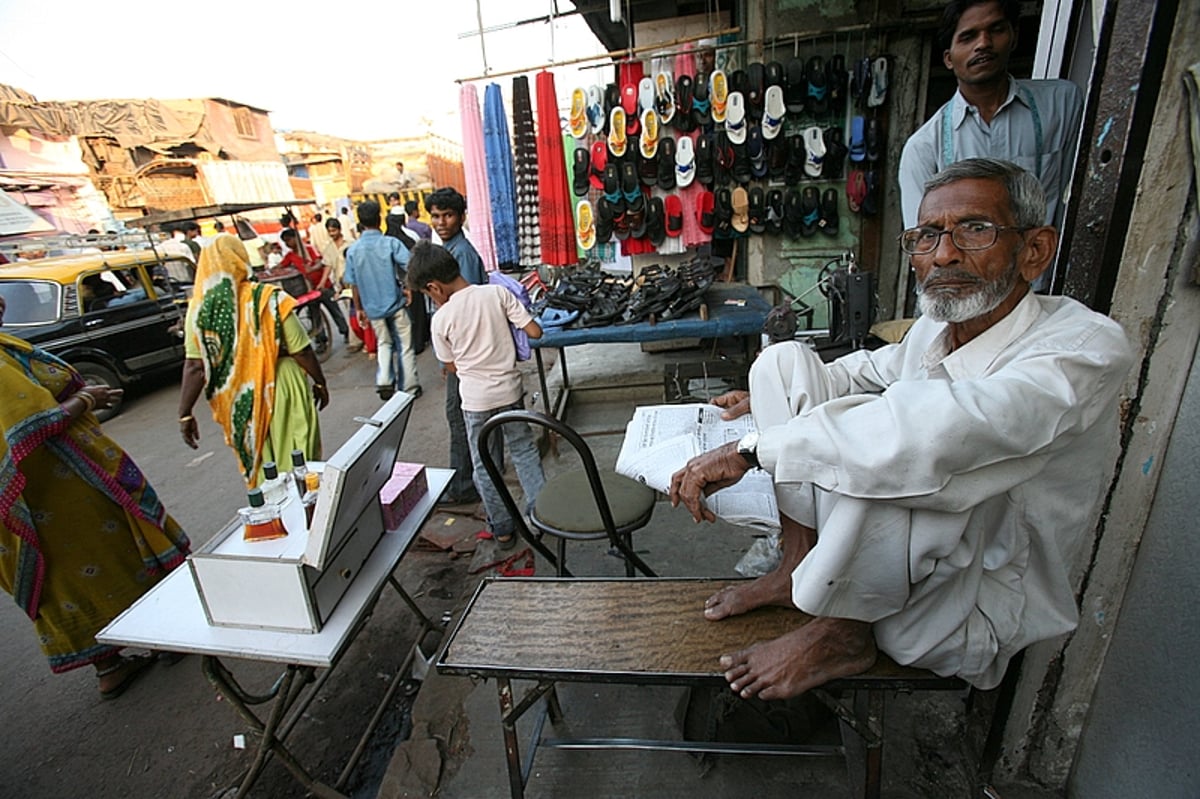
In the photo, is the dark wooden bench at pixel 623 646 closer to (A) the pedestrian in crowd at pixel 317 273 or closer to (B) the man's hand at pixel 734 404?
(B) the man's hand at pixel 734 404

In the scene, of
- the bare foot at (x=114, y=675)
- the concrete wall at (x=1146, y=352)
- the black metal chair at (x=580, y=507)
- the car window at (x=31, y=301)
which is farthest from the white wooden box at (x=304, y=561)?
the car window at (x=31, y=301)

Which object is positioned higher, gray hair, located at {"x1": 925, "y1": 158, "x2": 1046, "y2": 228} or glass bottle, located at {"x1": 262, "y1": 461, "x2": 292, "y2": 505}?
gray hair, located at {"x1": 925, "y1": 158, "x2": 1046, "y2": 228}

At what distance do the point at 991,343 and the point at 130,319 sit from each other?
897 cm

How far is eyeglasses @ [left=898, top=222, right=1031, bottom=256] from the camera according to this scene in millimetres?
1191

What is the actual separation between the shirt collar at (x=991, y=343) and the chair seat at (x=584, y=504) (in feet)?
3.57

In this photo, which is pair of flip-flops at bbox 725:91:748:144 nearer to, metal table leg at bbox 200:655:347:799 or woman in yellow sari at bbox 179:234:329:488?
woman in yellow sari at bbox 179:234:329:488

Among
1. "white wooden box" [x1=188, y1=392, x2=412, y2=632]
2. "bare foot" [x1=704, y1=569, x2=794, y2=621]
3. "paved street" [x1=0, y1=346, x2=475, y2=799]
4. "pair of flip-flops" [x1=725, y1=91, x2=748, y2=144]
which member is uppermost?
"pair of flip-flops" [x1=725, y1=91, x2=748, y2=144]

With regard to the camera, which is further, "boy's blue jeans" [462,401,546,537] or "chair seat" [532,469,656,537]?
"boy's blue jeans" [462,401,546,537]

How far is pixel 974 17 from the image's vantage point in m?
1.90

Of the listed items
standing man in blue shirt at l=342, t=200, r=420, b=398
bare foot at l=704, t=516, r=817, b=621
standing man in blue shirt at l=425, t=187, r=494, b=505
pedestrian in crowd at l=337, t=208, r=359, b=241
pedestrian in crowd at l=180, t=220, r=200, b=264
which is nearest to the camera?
bare foot at l=704, t=516, r=817, b=621

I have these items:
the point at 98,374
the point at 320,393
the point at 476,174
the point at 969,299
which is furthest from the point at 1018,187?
the point at 98,374

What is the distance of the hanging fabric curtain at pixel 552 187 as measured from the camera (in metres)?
6.12

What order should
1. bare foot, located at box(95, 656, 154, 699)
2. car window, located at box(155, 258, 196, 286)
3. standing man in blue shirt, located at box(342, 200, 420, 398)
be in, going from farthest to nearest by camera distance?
car window, located at box(155, 258, 196, 286), standing man in blue shirt, located at box(342, 200, 420, 398), bare foot, located at box(95, 656, 154, 699)

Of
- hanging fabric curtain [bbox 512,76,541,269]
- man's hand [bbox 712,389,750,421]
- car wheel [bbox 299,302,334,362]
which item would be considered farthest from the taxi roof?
man's hand [bbox 712,389,750,421]
